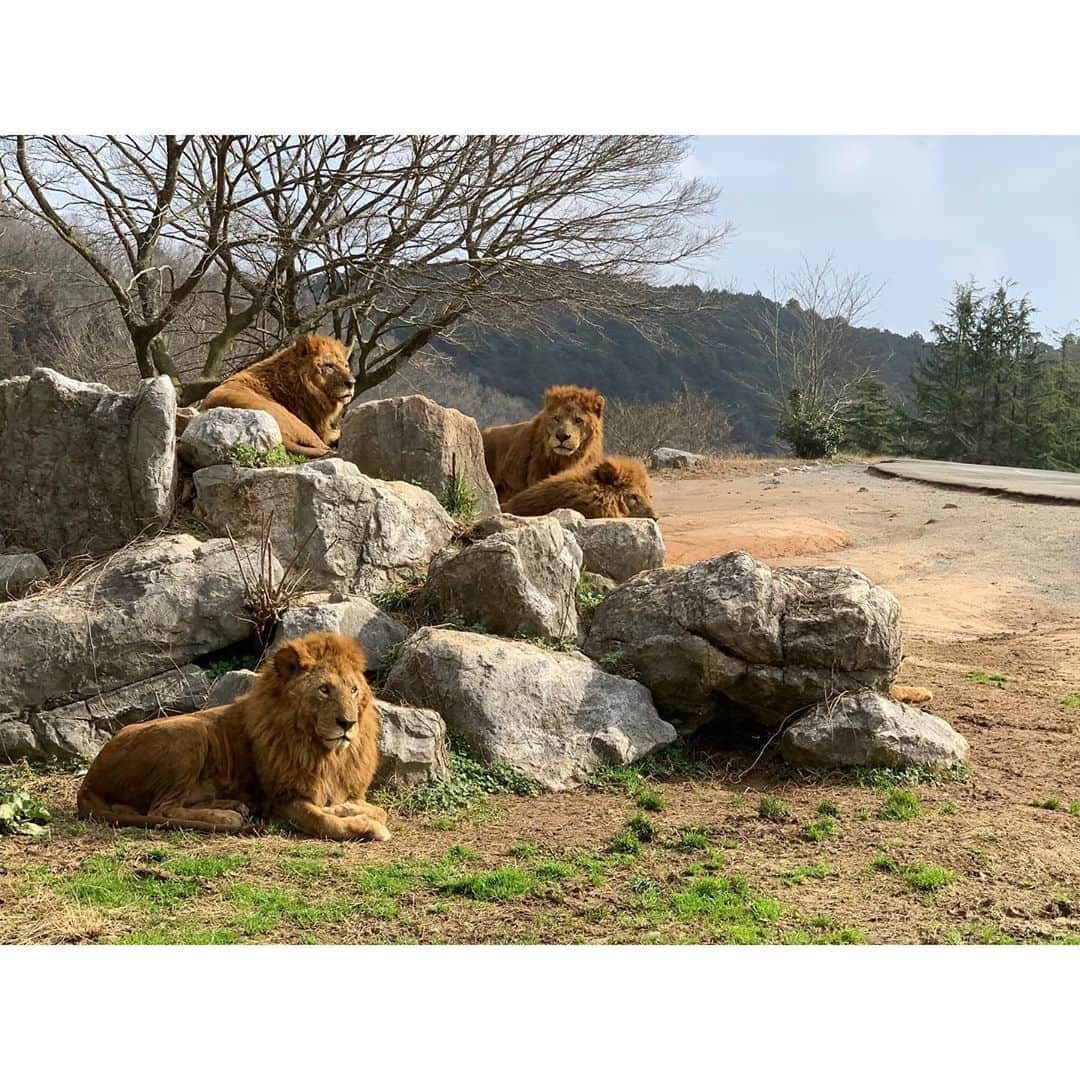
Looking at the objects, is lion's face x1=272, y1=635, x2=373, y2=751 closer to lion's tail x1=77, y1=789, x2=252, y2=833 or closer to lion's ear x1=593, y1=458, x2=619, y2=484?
lion's tail x1=77, y1=789, x2=252, y2=833

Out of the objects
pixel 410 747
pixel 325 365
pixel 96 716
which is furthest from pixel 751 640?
pixel 325 365

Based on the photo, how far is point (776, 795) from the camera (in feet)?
28.3

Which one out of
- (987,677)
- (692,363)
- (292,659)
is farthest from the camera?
(692,363)

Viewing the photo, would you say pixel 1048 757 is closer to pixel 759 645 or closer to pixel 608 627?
pixel 759 645

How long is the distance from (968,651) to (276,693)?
8573 millimetres

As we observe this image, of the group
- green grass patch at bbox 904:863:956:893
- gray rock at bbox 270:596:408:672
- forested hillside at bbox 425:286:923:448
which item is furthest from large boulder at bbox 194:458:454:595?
forested hillside at bbox 425:286:923:448

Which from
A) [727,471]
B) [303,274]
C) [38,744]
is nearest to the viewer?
[38,744]

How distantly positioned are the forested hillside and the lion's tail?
162ft

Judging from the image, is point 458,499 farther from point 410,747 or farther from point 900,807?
point 900,807

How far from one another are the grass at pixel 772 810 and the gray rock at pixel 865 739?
32.5 inches

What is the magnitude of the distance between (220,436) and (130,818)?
4.06m

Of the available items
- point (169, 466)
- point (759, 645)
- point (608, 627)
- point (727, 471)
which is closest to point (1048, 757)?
point (759, 645)

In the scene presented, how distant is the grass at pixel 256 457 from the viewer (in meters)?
10.3

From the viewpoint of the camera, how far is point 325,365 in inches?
488
